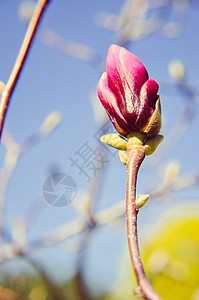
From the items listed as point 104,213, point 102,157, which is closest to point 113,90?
point 104,213

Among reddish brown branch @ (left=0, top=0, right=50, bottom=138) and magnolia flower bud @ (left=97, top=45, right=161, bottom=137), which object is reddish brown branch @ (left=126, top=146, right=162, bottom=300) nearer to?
magnolia flower bud @ (left=97, top=45, right=161, bottom=137)

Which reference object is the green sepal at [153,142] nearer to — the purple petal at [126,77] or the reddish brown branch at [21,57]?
the purple petal at [126,77]

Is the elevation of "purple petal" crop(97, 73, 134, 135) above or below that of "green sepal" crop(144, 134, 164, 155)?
above

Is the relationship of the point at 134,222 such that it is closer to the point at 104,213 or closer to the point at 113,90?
the point at 113,90

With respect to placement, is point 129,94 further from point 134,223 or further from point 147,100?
point 134,223

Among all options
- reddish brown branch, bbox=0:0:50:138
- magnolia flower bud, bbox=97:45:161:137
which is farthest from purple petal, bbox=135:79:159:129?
reddish brown branch, bbox=0:0:50:138
